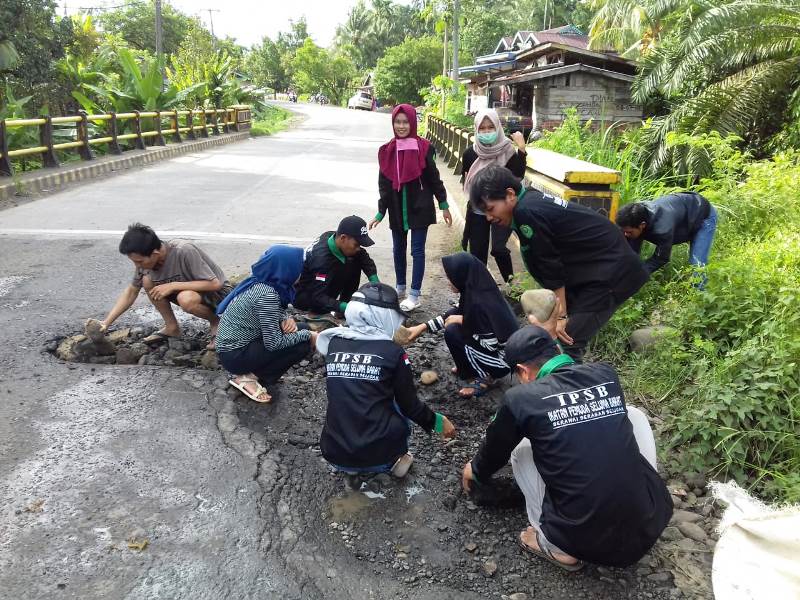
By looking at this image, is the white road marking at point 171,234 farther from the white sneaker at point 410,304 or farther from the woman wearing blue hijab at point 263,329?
the woman wearing blue hijab at point 263,329

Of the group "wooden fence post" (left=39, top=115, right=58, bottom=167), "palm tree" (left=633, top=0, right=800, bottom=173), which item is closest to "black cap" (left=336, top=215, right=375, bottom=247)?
"palm tree" (left=633, top=0, right=800, bottom=173)

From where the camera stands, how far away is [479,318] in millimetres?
3807

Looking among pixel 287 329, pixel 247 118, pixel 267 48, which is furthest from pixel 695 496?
pixel 267 48

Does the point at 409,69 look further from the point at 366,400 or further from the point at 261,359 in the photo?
the point at 366,400

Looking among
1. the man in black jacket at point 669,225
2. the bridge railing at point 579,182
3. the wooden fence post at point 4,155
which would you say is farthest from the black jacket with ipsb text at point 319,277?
the wooden fence post at point 4,155

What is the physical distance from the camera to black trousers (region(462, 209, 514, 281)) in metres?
5.32

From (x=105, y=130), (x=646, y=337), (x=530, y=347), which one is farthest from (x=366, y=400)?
(x=105, y=130)

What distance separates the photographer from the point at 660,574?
2.56m

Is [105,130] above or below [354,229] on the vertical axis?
above

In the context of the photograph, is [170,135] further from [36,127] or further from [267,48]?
[267,48]

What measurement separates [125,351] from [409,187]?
8.32 ft

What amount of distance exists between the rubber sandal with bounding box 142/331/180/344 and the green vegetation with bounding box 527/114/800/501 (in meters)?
3.11

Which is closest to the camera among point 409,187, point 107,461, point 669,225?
point 107,461

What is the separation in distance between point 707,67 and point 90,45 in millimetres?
26295
